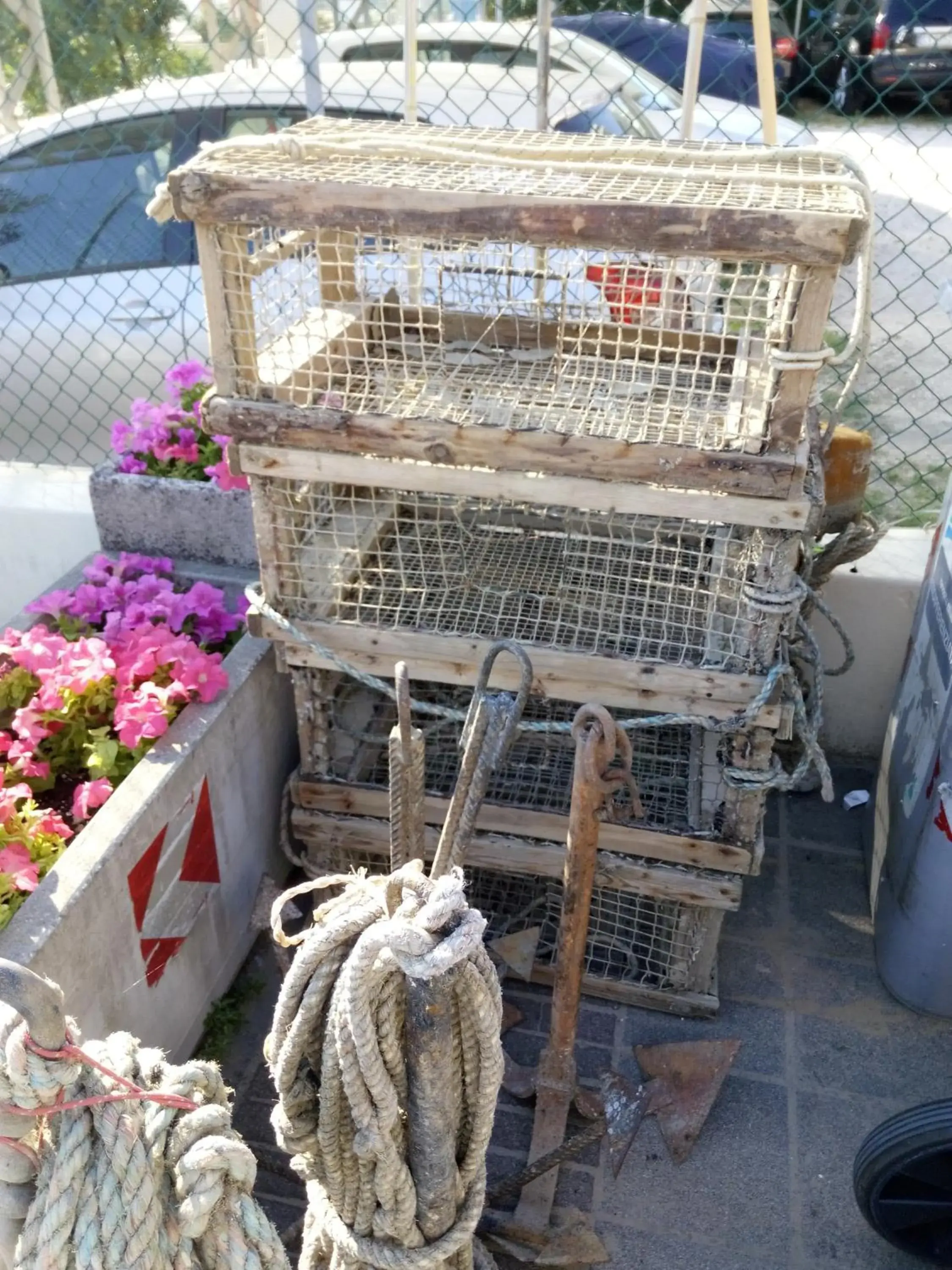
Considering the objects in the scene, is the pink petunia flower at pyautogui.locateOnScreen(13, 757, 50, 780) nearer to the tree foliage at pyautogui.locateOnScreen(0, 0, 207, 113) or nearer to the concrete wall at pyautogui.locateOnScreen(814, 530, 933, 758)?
the concrete wall at pyautogui.locateOnScreen(814, 530, 933, 758)

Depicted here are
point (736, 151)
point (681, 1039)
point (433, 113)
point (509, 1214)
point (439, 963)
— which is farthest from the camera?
point (433, 113)

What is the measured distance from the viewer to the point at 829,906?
307 cm

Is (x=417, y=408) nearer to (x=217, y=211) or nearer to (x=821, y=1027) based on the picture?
(x=217, y=211)

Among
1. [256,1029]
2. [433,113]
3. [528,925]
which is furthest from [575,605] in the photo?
[433,113]

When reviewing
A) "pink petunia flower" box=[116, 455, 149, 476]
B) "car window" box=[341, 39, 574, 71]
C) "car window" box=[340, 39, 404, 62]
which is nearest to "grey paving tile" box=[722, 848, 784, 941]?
"pink petunia flower" box=[116, 455, 149, 476]

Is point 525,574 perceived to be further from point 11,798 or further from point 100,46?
point 100,46

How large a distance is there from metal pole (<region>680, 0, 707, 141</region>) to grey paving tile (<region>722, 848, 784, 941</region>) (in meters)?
2.03

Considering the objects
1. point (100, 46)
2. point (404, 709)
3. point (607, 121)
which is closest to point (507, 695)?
point (404, 709)

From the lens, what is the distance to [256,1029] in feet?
8.74

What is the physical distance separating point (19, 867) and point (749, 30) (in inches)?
345

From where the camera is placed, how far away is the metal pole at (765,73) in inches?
106

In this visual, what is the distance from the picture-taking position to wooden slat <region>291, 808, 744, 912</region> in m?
2.45

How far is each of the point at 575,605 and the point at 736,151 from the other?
1.02 m

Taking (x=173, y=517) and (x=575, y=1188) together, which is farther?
(x=173, y=517)
